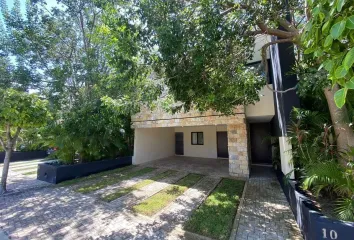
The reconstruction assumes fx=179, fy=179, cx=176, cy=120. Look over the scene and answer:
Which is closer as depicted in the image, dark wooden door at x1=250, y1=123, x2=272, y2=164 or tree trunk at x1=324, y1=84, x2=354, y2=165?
tree trunk at x1=324, y1=84, x2=354, y2=165

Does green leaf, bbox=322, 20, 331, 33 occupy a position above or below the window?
above

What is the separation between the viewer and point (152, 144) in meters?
13.7

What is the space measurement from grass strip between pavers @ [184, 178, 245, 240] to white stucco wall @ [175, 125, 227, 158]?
23.9ft

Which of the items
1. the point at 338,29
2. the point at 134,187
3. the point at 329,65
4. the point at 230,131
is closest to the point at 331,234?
the point at 329,65

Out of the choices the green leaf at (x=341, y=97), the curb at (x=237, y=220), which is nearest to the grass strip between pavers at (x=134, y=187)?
the curb at (x=237, y=220)

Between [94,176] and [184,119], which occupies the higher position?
[184,119]

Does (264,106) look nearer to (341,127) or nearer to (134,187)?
(341,127)

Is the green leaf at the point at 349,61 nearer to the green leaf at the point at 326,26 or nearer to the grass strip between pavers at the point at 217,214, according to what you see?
the green leaf at the point at 326,26

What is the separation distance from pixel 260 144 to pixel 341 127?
8.30 m

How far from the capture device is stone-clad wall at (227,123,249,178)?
8.65 m

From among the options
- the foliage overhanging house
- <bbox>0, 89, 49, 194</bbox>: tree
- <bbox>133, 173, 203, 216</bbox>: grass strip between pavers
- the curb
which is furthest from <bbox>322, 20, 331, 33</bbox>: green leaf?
<bbox>0, 89, 49, 194</bbox>: tree

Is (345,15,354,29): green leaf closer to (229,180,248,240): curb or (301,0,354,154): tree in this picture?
(301,0,354,154): tree

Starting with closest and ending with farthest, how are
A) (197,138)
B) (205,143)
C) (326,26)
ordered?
(326,26) → (205,143) → (197,138)

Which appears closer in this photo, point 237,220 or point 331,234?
point 331,234
